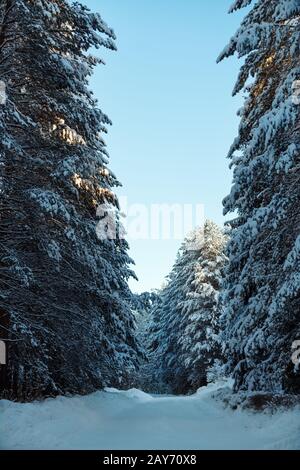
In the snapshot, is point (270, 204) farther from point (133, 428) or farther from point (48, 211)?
point (133, 428)

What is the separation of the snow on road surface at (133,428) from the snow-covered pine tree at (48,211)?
3.90ft

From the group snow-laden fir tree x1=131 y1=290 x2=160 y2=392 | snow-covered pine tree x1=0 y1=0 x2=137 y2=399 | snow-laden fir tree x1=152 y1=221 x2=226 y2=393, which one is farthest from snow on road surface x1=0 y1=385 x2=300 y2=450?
snow-laden fir tree x1=152 y1=221 x2=226 y2=393

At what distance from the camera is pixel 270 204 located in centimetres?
1108

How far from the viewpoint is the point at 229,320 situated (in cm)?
1452

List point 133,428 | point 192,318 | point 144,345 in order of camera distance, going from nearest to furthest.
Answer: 1. point 133,428
2. point 192,318
3. point 144,345

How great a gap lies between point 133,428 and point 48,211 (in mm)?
5150

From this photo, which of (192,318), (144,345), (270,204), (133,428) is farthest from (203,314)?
(133,428)

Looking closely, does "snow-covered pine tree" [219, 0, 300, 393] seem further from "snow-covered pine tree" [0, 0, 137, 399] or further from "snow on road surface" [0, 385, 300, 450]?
"snow-covered pine tree" [0, 0, 137, 399]

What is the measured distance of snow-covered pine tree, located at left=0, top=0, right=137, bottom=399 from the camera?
35.5 feet

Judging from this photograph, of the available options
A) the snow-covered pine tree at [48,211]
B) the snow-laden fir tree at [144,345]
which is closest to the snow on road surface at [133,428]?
the snow-covered pine tree at [48,211]
